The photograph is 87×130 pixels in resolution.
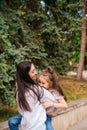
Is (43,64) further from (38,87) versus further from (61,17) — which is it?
(38,87)

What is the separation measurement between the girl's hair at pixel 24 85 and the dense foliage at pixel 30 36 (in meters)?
3.38

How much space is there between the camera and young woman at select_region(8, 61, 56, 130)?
13.0 ft

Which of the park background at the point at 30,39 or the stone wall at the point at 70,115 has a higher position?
the park background at the point at 30,39

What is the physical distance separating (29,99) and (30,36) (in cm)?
635

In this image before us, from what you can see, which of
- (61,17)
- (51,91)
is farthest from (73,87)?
(51,91)

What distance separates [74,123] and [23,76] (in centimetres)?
599

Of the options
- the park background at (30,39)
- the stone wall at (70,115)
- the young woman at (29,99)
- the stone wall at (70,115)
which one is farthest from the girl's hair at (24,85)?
the stone wall at (70,115)

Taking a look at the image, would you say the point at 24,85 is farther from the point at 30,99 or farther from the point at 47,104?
the point at 47,104

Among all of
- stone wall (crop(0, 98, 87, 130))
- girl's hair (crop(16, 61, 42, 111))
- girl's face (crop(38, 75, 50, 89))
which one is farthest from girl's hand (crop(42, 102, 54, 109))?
stone wall (crop(0, 98, 87, 130))

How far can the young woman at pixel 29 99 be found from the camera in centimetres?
397

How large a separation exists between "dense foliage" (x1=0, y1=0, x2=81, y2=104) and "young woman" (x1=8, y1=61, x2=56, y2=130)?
3.39m

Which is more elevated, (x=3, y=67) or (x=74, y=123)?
(x=3, y=67)

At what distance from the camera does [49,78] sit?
448 centimetres

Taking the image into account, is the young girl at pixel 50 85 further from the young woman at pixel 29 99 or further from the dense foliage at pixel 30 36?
the dense foliage at pixel 30 36
